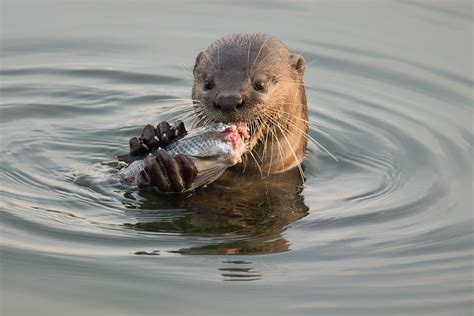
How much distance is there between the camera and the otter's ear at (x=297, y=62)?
6531mm

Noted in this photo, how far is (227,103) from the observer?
5.76 metres

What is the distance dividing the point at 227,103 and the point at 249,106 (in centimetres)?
18

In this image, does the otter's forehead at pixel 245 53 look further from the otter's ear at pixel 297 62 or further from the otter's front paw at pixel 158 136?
the otter's front paw at pixel 158 136

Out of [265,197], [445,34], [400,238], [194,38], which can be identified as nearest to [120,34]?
[194,38]

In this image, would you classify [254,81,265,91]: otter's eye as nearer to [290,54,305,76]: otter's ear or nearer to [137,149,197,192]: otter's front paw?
[290,54,305,76]: otter's ear

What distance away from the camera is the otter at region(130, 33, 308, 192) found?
19.2 ft

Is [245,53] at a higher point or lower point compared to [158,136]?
higher

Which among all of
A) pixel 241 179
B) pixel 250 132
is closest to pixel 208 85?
pixel 250 132

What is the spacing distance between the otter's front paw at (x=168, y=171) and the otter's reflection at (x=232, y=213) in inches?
5.6

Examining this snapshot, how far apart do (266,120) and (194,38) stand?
296 cm

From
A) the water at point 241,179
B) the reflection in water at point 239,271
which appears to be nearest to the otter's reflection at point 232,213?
the water at point 241,179

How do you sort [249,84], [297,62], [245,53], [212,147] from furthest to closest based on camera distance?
[297,62] < [245,53] < [249,84] < [212,147]

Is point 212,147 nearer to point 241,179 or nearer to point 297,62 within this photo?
point 241,179

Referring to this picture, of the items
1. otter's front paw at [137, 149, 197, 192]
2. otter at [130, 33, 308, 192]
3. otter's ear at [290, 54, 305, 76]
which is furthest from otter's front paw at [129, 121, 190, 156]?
otter's ear at [290, 54, 305, 76]
